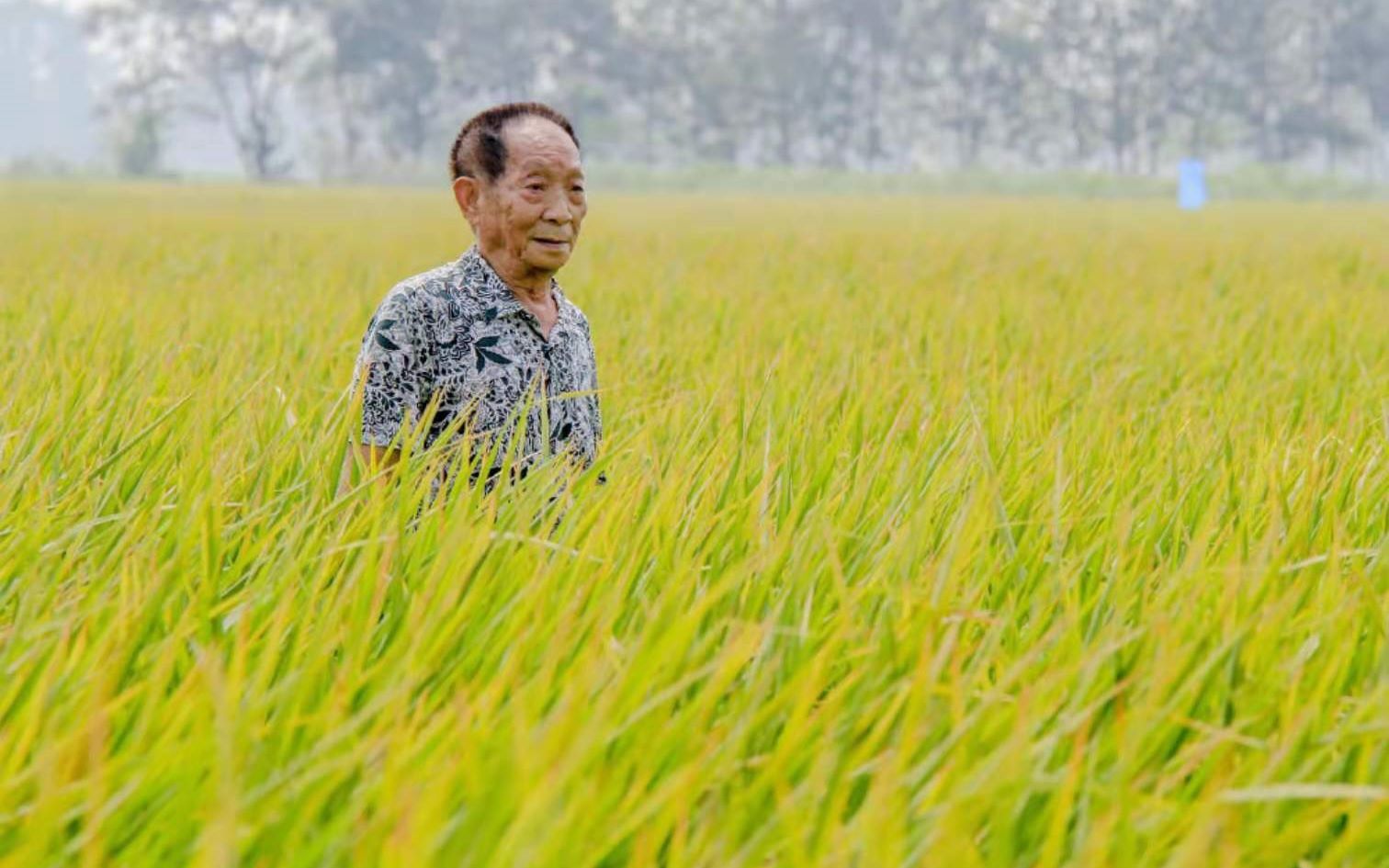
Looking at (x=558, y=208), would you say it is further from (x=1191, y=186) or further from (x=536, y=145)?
(x=1191, y=186)

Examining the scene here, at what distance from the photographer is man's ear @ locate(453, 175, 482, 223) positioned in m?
2.61

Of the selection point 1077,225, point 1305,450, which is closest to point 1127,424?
point 1305,450

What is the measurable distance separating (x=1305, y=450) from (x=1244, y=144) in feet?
218

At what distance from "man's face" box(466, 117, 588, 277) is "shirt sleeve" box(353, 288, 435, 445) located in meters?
0.20

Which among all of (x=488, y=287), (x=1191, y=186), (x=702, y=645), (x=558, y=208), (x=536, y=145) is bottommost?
(x=1191, y=186)

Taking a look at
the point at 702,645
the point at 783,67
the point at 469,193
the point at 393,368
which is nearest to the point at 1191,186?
the point at 469,193

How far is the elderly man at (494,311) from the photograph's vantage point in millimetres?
2514

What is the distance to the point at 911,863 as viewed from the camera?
40.1 inches

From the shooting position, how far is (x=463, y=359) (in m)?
2.58

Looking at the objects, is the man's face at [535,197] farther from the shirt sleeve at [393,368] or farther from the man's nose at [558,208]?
the shirt sleeve at [393,368]

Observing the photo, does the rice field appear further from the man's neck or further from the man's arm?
the man's neck

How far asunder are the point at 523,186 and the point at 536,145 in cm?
7

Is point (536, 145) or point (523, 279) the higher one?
point (536, 145)

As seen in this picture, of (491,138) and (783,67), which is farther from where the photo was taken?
(783,67)
